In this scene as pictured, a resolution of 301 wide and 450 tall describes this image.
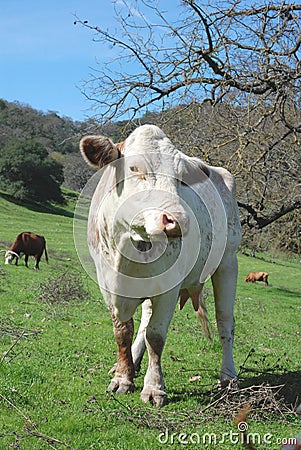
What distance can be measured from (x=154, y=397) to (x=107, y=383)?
84cm

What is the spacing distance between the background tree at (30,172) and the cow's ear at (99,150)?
163ft

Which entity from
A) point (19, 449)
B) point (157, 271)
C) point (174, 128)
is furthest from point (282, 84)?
point (19, 449)

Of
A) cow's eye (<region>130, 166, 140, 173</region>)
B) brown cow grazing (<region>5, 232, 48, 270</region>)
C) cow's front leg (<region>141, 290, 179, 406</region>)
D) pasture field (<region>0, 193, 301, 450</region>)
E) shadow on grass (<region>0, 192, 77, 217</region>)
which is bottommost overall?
A: shadow on grass (<region>0, 192, 77, 217</region>)

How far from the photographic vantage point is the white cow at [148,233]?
4.21 meters

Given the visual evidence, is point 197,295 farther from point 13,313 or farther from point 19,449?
point 13,313

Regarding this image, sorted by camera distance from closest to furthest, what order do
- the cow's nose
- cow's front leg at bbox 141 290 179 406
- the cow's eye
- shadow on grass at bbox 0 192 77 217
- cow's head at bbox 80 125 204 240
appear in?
the cow's nose, cow's head at bbox 80 125 204 240, the cow's eye, cow's front leg at bbox 141 290 179 406, shadow on grass at bbox 0 192 77 217

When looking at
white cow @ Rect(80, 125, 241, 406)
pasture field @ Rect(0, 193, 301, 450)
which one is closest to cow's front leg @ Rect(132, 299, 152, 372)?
pasture field @ Rect(0, 193, 301, 450)

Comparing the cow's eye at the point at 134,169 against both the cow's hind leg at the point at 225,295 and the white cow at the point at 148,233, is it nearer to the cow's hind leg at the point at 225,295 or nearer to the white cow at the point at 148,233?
the white cow at the point at 148,233

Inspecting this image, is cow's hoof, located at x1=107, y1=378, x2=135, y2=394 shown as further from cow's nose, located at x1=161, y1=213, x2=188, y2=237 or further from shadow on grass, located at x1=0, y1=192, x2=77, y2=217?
shadow on grass, located at x1=0, y1=192, x2=77, y2=217

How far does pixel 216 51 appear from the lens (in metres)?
10.1

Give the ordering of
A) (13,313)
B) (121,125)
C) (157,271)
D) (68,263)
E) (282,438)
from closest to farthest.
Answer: (282,438), (157,271), (13,313), (121,125), (68,263)

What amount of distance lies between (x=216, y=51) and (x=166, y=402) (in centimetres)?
739

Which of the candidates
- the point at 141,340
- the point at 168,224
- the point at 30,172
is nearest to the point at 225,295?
the point at 141,340

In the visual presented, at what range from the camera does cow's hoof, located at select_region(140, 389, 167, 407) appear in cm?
477
